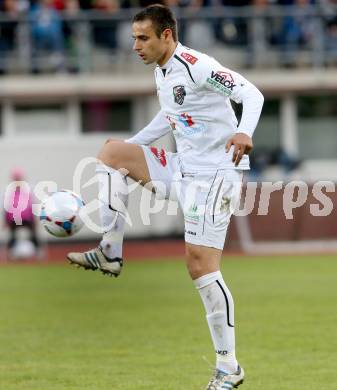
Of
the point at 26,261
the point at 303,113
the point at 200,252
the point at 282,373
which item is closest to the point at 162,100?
the point at 200,252

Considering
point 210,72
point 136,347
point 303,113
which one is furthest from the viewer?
point 303,113

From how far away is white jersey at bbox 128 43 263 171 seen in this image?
823 cm

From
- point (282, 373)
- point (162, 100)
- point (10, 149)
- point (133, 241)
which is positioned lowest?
point (133, 241)

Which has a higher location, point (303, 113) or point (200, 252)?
point (200, 252)

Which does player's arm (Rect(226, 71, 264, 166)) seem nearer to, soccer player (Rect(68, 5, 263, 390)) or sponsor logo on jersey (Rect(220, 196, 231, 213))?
soccer player (Rect(68, 5, 263, 390))

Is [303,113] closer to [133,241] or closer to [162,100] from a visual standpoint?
[133,241]

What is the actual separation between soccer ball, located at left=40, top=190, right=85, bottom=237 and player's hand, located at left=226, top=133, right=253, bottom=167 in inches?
63.0

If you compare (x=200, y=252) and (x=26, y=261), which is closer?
(x=200, y=252)

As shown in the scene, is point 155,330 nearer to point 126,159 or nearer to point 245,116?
point 126,159

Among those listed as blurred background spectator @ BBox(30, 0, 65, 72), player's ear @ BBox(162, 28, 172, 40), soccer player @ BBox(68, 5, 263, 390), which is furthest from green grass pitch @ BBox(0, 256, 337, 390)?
blurred background spectator @ BBox(30, 0, 65, 72)

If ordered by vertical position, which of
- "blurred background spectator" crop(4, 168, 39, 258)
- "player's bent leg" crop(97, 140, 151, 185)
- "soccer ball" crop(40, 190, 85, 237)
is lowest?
"blurred background spectator" crop(4, 168, 39, 258)

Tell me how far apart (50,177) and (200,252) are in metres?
21.2

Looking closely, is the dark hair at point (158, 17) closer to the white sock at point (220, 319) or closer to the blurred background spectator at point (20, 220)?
the white sock at point (220, 319)

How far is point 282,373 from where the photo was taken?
31.3 ft
